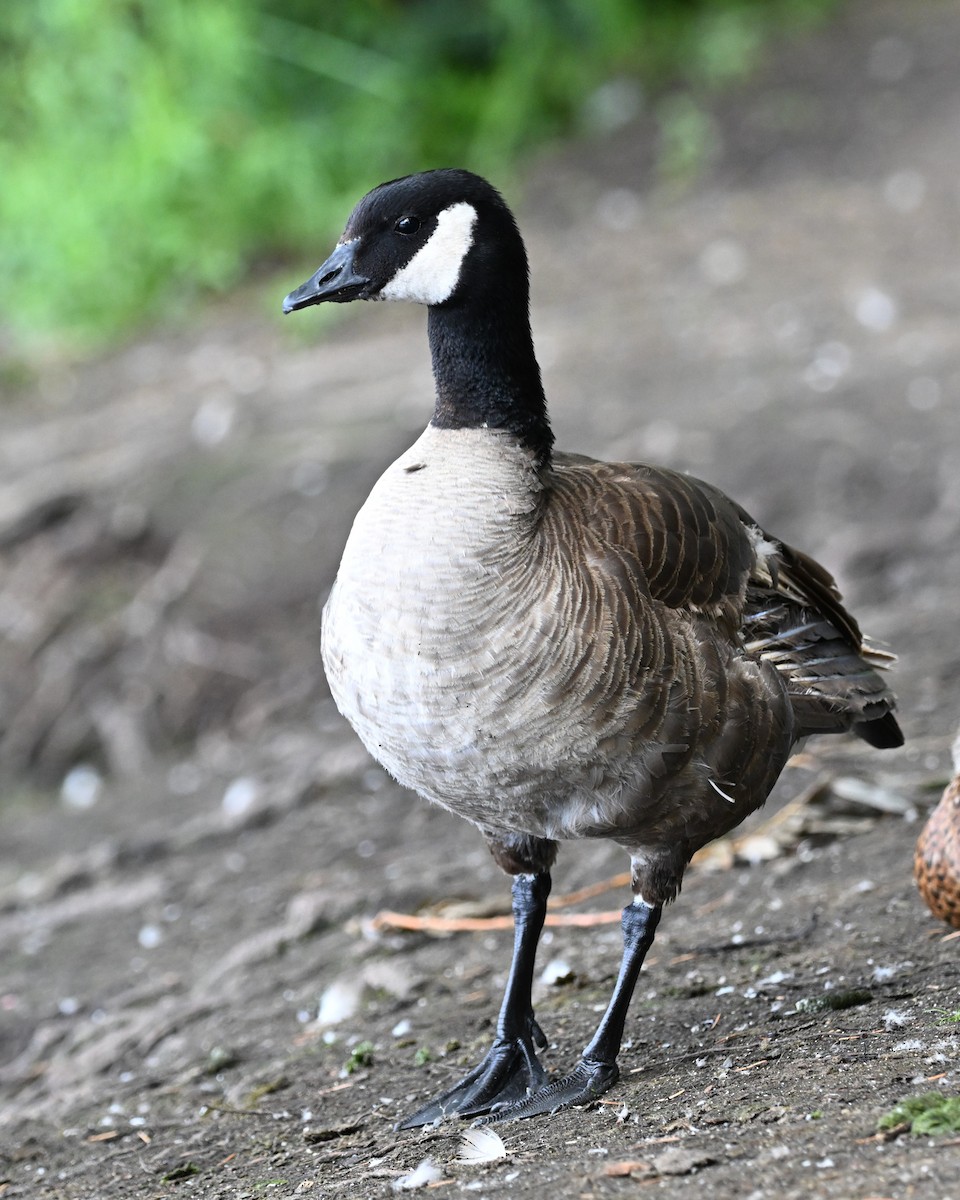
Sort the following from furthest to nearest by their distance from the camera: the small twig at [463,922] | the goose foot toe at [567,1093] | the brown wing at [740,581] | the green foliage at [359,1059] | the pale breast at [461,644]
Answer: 1. the small twig at [463,922]
2. the green foliage at [359,1059]
3. the brown wing at [740,581]
4. the goose foot toe at [567,1093]
5. the pale breast at [461,644]

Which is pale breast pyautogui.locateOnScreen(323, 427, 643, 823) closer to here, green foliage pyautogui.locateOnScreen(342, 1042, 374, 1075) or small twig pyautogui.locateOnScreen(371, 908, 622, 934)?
green foliage pyautogui.locateOnScreen(342, 1042, 374, 1075)

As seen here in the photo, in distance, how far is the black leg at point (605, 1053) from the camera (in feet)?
10.8

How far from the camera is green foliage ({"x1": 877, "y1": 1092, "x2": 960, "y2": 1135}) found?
2539 mm

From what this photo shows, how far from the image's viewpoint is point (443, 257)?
341cm

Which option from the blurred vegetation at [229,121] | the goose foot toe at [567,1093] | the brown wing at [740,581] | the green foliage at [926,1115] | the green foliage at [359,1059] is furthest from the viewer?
the blurred vegetation at [229,121]

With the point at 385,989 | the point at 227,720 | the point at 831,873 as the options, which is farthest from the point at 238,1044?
the point at 227,720

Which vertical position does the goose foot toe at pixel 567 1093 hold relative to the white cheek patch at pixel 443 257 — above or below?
below

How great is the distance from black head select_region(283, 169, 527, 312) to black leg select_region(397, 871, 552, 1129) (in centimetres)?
142

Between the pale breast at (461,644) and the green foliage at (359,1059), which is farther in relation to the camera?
the green foliage at (359,1059)

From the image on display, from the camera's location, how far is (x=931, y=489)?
7473 millimetres

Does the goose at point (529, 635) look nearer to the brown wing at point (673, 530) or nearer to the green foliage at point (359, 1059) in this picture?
the brown wing at point (673, 530)

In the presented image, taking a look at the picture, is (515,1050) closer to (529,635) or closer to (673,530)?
(529,635)

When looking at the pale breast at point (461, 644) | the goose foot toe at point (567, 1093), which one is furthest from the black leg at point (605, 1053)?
the pale breast at point (461, 644)

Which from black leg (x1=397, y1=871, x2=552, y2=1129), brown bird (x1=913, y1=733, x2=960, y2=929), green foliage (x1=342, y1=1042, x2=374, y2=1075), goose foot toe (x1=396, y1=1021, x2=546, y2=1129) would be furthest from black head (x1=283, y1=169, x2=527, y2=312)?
green foliage (x1=342, y1=1042, x2=374, y2=1075)
